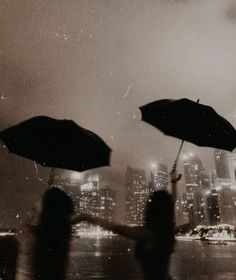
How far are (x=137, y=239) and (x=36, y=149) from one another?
2674mm

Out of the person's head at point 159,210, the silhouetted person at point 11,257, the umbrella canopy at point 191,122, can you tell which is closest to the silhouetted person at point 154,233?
the person's head at point 159,210

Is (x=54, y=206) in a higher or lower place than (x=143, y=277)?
higher

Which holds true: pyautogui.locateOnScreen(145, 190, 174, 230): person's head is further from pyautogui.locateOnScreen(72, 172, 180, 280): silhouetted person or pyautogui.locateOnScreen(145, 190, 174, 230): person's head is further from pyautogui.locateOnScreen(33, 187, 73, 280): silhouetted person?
pyautogui.locateOnScreen(33, 187, 73, 280): silhouetted person

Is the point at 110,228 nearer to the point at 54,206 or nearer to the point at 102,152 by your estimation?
the point at 54,206

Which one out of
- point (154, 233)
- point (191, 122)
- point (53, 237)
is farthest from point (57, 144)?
point (154, 233)

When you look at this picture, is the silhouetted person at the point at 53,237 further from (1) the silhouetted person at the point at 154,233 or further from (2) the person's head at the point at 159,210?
(2) the person's head at the point at 159,210

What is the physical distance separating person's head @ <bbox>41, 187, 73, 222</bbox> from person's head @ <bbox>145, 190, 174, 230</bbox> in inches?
38.7

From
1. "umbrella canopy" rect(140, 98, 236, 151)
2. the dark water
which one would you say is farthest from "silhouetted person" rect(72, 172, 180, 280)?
"umbrella canopy" rect(140, 98, 236, 151)

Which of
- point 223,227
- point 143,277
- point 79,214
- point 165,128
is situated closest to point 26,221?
point 79,214

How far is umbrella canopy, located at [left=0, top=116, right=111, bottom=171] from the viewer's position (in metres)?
5.46

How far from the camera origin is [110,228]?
3.71 meters

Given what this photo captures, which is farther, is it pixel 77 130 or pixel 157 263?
pixel 77 130

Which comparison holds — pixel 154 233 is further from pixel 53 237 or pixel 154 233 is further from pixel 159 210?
pixel 53 237

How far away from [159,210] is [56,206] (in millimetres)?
1286
